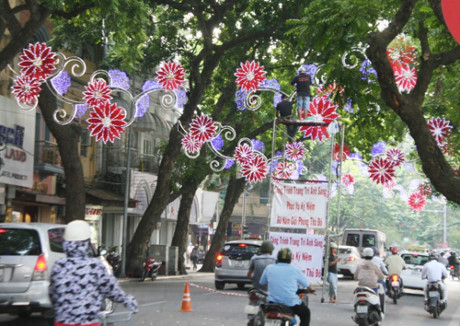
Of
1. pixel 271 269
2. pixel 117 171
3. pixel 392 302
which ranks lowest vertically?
pixel 392 302

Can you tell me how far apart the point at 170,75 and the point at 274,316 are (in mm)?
12420

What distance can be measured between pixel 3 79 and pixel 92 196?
25.2ft

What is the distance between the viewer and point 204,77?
28.2 meters

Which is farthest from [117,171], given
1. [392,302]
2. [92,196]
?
[392,302]

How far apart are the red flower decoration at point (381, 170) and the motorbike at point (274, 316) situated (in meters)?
15.7

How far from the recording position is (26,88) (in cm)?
2102

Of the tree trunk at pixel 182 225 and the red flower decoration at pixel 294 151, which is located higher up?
the red flower decoration at pixel 294 151

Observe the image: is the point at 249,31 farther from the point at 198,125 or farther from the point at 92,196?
the point at 92,196

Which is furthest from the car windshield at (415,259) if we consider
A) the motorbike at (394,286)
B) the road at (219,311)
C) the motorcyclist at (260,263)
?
the motorcyclist at (260,263)

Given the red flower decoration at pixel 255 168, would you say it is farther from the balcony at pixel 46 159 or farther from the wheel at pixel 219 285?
the balcony at pixel 46 159

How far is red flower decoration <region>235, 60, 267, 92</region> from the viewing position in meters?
23.0

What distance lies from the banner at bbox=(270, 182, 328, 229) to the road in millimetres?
2043

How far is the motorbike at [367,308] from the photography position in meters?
14.5

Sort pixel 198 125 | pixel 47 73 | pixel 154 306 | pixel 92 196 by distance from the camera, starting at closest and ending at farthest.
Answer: pixel 154 306
pixel 47 73
pixel 198 125
pixel 92 196
